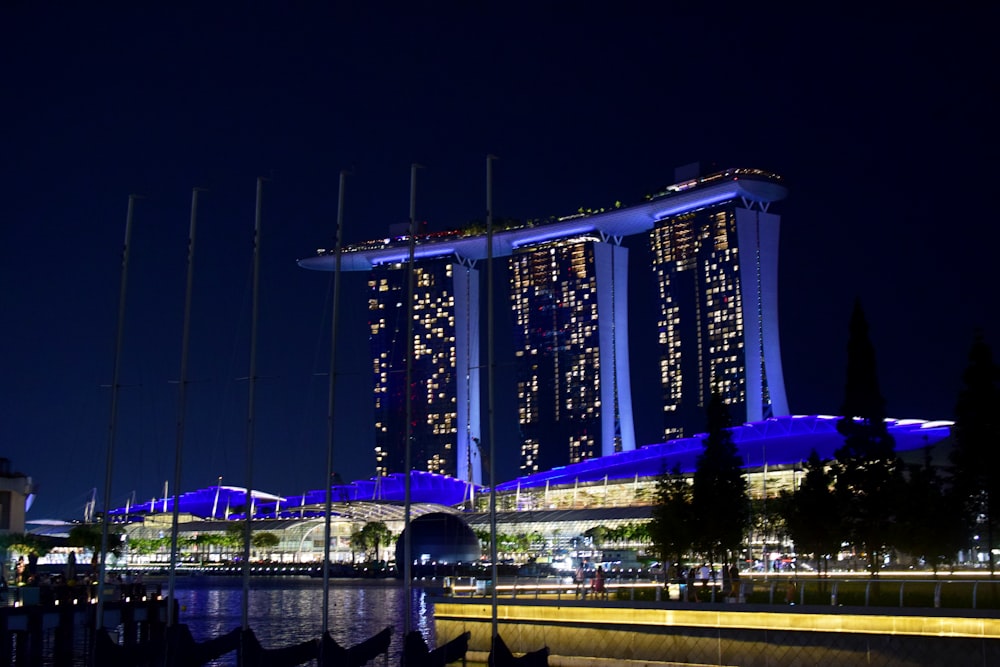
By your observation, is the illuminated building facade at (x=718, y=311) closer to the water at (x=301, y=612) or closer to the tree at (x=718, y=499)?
the water at (x=301, y=612)

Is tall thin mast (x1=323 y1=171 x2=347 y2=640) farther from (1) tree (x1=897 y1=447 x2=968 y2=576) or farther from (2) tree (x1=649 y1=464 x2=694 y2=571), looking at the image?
(2) tree (x1=649 y1=464 x2=694 y2=571)

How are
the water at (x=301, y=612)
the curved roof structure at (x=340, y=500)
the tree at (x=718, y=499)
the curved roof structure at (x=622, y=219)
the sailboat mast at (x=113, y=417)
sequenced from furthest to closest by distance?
the curved roof structure at (x=622, y=219) < the curved roof structure at (x=340, y=500) < the tree at (x=718, y=499) < the water at (x=301, y=612) < the sailboat mast at (x=113, y=417)

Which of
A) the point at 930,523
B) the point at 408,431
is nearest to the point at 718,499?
the point at 930,523

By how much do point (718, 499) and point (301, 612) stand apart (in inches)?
969

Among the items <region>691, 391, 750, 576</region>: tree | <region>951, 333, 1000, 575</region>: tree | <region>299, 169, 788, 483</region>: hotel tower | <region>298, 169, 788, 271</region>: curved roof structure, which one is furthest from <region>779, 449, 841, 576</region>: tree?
<region>298, 169, 788, 271</region>: curved roof structure

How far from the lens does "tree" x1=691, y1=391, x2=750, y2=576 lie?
57.4m

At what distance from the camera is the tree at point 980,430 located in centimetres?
4303

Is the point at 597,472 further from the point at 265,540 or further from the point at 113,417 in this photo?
the point at 113,417

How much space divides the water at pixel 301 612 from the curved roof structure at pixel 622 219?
7826 cm

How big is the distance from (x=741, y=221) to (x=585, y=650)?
13447 cm

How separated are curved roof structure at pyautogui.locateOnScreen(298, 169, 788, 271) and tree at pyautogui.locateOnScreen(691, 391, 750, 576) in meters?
108

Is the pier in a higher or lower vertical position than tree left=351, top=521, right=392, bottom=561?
lower

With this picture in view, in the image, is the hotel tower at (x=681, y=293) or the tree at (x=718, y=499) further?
the hotel tower at (x=681, y=293)

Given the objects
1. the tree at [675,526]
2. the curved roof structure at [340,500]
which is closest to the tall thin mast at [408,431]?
the tree at [675,526]
